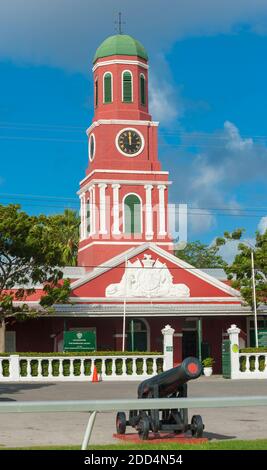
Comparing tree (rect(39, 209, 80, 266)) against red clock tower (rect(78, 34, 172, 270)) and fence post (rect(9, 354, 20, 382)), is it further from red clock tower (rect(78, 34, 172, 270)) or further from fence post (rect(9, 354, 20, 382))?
fence post (rect(9, 354, 20, 382))

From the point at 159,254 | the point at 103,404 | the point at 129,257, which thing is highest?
the point at 159,254

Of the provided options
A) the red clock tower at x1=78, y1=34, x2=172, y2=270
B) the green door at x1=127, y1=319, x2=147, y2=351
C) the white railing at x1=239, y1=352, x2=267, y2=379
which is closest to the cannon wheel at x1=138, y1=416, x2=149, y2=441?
the white railing at x1=239, y1=352, x2=267, y2=379

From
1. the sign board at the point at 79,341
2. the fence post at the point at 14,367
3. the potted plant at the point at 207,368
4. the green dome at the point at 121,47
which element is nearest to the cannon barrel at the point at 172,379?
the fence post at the point at 14,367

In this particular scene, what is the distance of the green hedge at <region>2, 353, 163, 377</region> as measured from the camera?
3469cm

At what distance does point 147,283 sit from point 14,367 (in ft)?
43.1

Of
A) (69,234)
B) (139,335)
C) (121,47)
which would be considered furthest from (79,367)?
(69,234)

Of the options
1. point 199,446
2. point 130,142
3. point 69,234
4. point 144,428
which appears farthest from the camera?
point 69,234

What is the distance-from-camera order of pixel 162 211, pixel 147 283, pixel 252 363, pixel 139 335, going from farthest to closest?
pixel 162 211 → pixel 147 283 → pixel 139 335 → pixel 252 363

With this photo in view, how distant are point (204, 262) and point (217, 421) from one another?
61.2 metres

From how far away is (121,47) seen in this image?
55.0 m

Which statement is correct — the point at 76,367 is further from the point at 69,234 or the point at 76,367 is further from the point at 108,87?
the point at 69,234

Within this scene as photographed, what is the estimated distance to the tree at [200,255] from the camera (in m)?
77.8

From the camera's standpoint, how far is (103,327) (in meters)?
44.8
